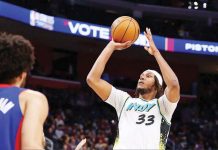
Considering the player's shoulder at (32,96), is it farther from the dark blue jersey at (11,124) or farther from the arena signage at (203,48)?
the arena signage at (203,48)

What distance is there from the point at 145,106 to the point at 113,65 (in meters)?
17.2

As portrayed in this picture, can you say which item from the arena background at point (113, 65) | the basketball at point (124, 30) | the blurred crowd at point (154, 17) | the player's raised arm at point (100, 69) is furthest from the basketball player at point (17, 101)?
the blurred crowd at point (154, 17)

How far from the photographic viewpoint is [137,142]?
4000mm

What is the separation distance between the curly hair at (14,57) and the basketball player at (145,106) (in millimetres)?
1898

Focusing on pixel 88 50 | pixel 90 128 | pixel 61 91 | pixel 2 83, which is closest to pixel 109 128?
pixel 90 128

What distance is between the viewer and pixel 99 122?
51.8 feet

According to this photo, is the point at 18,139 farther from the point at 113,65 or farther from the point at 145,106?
the point at 113,65

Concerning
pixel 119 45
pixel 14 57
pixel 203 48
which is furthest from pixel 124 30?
pixel 203 48

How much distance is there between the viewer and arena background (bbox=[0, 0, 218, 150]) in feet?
51.8

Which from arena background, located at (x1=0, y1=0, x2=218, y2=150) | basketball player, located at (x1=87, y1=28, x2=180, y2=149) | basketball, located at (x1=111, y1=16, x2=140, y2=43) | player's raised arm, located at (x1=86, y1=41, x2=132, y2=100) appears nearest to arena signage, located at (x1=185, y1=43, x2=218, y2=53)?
arena background, located at (x1=0, y1=0, x2=218, y2=150)

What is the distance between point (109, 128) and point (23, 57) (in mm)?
12873

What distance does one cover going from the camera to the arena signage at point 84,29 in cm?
1512

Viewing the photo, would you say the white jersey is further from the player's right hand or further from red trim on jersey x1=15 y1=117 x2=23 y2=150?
red trim on jersey x1=15 y1=117 x2=23 y2=150

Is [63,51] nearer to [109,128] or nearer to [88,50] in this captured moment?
[88,50]
